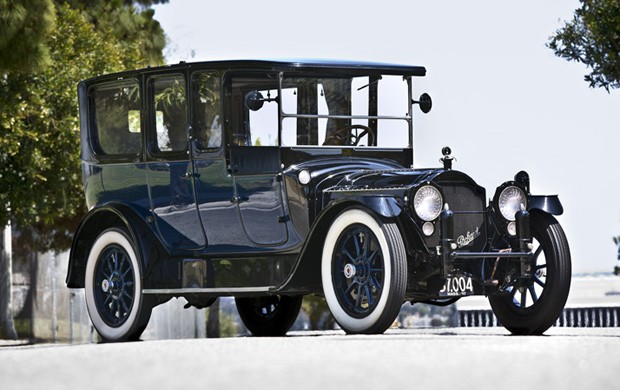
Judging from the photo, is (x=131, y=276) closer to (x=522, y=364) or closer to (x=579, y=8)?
(x=522, y=364)

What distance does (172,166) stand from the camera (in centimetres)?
1255

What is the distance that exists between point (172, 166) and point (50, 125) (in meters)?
13.5

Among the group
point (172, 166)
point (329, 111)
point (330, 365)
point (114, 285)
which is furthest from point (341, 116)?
point (330, 365)

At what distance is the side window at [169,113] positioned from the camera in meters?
12.5

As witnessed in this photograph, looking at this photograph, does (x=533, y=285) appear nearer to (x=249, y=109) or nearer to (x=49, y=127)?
(x=249, y=109)

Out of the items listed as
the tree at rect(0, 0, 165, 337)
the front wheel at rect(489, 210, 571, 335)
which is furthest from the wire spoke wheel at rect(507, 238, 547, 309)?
the tree at rect(0, 0, 165, 337)

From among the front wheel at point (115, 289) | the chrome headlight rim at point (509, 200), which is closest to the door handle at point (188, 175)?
the front wheel at point (115, 289)

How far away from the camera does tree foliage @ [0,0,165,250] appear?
2481cm

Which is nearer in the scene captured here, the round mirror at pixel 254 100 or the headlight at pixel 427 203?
the headlight at pixel 427 203

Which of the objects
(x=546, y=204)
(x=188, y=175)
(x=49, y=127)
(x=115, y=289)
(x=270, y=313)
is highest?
(x=49, y=127)

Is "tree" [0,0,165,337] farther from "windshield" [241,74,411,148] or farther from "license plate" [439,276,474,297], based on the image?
"license plate" [439,276,474,297]

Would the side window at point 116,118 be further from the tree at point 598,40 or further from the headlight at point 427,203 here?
the tree at point 598,40

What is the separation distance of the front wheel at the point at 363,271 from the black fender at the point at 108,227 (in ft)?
6.69

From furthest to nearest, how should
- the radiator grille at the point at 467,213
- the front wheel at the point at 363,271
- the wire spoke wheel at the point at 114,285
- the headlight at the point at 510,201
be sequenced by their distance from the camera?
1. the wire spoke wheel at the point at 114,285
2. the headlight at the point at 510,201
3. the radiator grille at the point at 467,213
4. the front wheel at the point at 363,271
